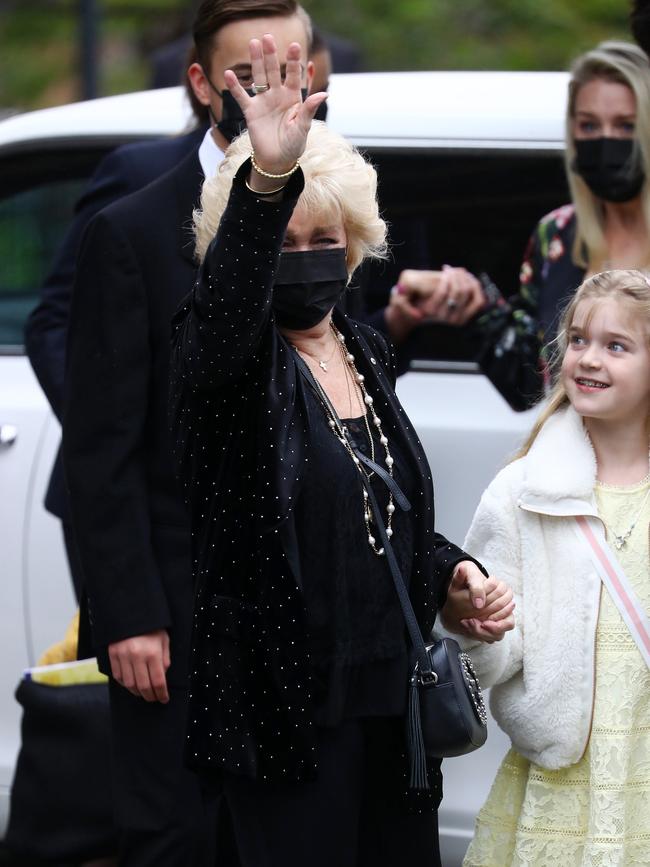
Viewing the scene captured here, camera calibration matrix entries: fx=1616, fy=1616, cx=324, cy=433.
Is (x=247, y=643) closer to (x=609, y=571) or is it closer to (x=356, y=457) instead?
(x=356, y=457)

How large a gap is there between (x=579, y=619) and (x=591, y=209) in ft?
3.45

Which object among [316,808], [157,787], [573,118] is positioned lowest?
[157,787]

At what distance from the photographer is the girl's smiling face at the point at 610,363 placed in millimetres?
2766

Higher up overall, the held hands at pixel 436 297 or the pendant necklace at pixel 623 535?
the held hands at pixel 436 297

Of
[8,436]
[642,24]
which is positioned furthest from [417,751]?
[642,24]

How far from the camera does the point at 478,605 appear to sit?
2611 millimetres

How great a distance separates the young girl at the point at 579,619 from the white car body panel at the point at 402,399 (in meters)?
0.56

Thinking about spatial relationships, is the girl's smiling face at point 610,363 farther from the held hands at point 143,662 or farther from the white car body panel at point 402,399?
the held hands at point 143,662

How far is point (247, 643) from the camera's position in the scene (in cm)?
245

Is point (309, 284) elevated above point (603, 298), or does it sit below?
above

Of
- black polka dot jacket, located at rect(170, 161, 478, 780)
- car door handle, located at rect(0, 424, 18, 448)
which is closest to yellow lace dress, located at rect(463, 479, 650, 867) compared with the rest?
black polka dot jacket, located at rect(170, 161, 478, 780)

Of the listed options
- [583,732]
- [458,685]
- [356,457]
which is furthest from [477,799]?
[356,457]

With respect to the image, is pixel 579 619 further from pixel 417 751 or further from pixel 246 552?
pixel 246 552

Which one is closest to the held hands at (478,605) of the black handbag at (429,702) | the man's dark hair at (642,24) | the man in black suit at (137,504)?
the black handbag at (429,702)
